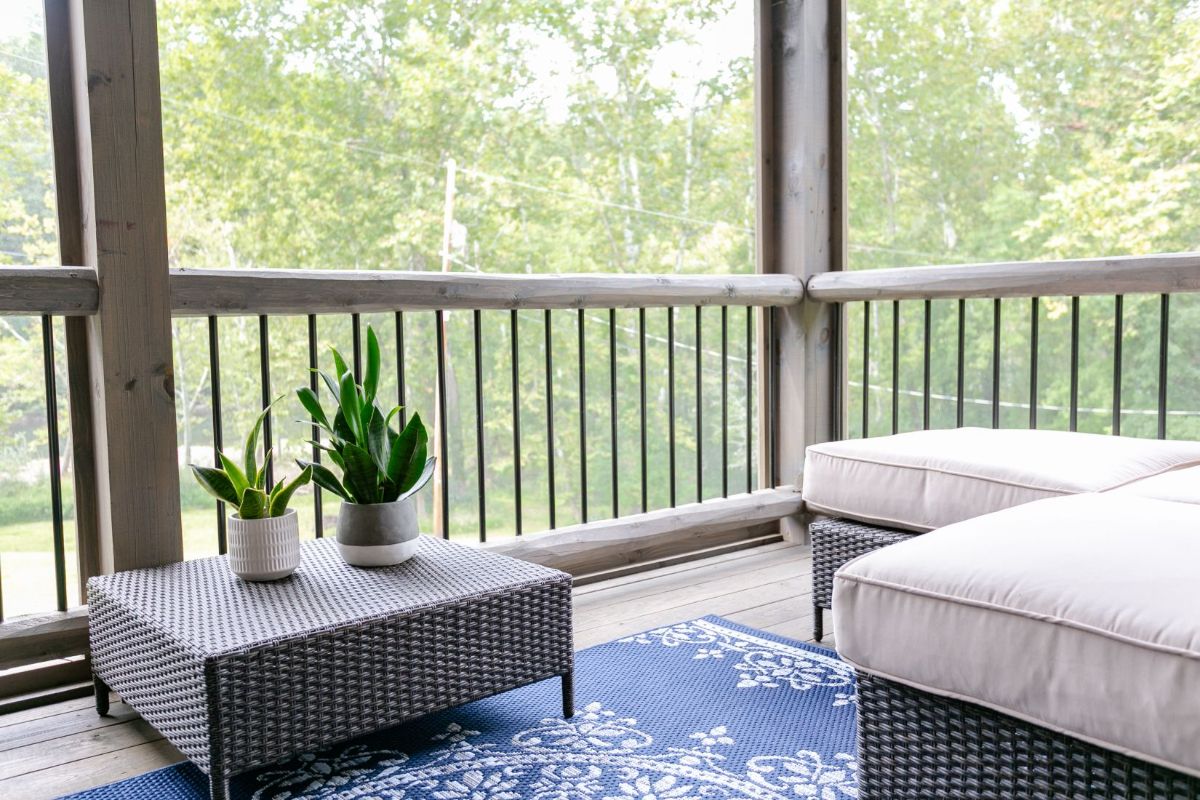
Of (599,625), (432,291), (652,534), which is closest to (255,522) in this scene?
(432,291)

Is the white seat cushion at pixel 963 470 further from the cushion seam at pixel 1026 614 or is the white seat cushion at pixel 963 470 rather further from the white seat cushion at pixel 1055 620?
the cushion seam at pixel 1026 614

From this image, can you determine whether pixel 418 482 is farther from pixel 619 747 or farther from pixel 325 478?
pixel 619 747

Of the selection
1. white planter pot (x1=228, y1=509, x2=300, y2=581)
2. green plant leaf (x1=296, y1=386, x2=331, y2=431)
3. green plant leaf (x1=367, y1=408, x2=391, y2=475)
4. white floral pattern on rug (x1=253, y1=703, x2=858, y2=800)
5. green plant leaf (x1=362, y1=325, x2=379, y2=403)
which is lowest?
white floral pattern on rug (x1=253, y1=703, x2=858, y2=800)

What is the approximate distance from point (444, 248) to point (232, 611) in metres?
8.82

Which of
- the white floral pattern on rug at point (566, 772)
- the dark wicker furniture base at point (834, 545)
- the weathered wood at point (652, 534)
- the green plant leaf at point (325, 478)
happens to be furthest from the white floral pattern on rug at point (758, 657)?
the green plant leaf at point (325, 478)

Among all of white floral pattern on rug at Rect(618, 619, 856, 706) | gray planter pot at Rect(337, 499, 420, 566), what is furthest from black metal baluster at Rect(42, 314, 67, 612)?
white floral pattern on rug at Rect(618, 619, 856, 706)

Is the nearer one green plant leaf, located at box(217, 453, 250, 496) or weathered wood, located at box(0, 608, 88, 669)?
green plant leaf, located at box(217, 453, 250, 496)

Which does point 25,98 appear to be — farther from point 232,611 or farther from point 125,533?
point 232,611

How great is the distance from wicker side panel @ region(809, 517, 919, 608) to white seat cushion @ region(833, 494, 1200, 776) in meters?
0.70

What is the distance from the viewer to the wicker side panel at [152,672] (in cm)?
167

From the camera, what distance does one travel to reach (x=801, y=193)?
370cm

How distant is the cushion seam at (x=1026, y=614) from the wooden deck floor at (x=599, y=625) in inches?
46.6

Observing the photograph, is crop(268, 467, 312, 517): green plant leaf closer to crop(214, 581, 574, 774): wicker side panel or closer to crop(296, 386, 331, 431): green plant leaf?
crop(296, 386, 331, 431): green plant leaf

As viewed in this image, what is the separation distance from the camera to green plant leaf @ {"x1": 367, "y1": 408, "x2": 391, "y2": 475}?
2072mm
